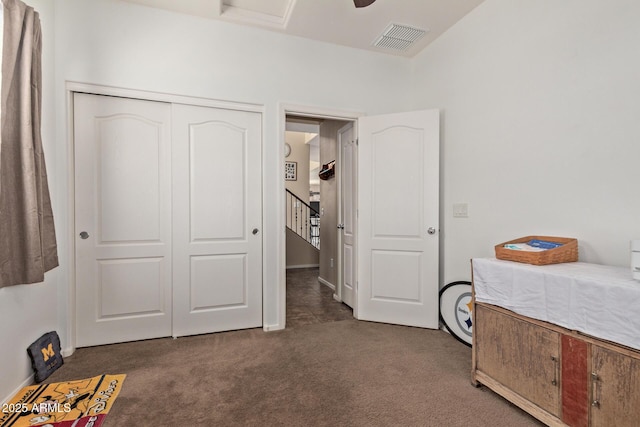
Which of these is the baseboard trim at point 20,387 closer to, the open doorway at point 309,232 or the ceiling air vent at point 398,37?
the open doorway at point 309,232

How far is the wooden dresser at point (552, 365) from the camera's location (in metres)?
1.27

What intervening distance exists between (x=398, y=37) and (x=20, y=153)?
10.1 feet

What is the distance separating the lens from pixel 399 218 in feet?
9.75

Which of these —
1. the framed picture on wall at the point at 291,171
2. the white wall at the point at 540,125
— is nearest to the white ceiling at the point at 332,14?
the white wall at the point at 540,125

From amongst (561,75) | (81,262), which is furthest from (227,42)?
(561,75)

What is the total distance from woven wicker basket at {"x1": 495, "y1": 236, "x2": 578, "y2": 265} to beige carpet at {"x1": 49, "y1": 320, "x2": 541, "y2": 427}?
2.75 feet

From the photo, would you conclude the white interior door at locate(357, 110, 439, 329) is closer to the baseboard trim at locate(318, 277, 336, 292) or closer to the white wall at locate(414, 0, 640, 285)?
the white wall at locate(414, 0, 640, 285)

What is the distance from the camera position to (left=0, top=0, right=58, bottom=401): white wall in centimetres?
173

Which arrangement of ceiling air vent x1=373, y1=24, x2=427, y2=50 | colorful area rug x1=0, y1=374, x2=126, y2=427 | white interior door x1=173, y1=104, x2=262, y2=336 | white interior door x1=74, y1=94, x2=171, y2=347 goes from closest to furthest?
colorful area rug x1=0, y1=374, x2=126, y2=427 < white interior door x1=74, y1=94, x2=171, y2=347 < white interior door x1=173, y1=104, x2=262, y2=336 < ceiling air vent x1=373, y1=24, x2=427, y2=50

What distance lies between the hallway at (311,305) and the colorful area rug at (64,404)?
149 centimetres

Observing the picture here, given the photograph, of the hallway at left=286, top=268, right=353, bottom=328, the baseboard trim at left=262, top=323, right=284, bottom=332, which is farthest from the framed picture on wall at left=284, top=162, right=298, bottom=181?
the baseboard trim at left=262, top=323, right=284, bottom=332

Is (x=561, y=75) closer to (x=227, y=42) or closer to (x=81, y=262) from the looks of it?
(x=227, y=42)

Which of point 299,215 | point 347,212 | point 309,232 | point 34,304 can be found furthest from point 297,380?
point 299,215

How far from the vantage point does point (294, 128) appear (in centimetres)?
584
